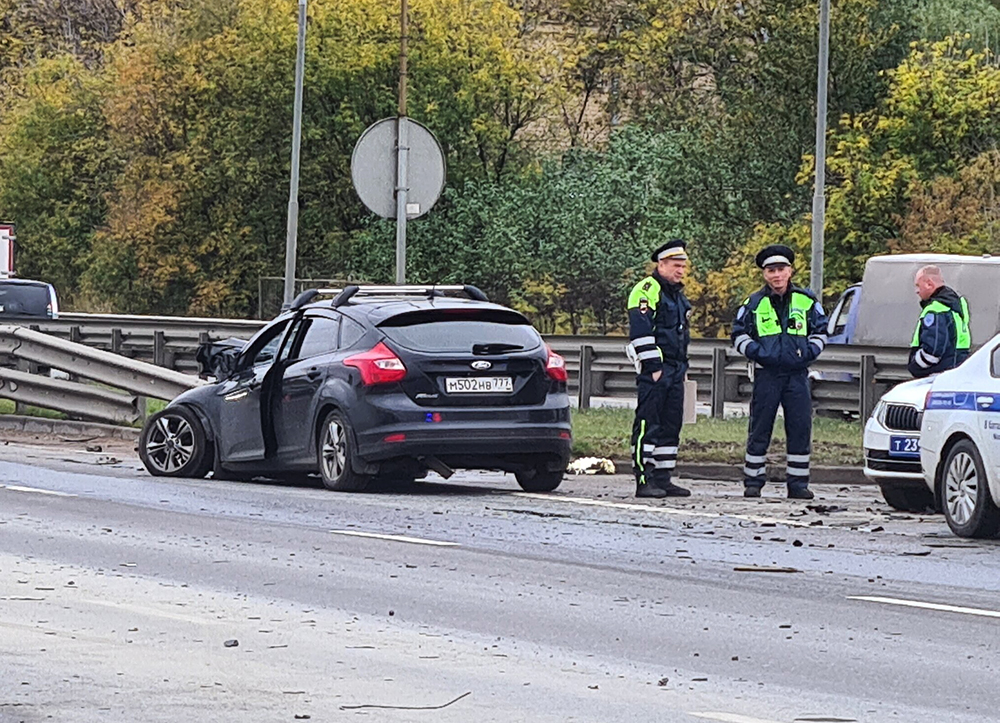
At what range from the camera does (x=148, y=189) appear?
2623 inches

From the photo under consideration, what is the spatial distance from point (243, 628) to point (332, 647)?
68 cm

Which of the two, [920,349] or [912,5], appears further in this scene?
[912,5]

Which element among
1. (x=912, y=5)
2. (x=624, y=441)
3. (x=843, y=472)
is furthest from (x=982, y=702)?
(x=912, y=5)

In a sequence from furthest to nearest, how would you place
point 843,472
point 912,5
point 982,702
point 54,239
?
point 54,239
point 912,5
point 843,472
point 982,702

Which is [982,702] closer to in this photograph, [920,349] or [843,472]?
[920,349]

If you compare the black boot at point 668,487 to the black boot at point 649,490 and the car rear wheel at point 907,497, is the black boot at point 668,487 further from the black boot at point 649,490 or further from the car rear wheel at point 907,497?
the car rear wheel at point 907,497

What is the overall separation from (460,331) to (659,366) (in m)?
1.45

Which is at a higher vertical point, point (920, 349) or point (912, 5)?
point (912, 5)

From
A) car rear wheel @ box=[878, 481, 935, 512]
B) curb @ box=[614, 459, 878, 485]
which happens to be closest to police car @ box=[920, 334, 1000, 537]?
car rear wheel @ box=[878, 481, 935, 512]

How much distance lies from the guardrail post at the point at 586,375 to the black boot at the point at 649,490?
11.8 meters

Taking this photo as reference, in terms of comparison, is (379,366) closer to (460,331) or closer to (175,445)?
(460,331)

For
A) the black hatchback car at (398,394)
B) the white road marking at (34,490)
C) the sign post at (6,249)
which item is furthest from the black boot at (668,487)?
the sign post at (6,249)

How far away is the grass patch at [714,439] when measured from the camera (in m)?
20.7

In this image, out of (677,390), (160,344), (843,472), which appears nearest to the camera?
(677,390)
